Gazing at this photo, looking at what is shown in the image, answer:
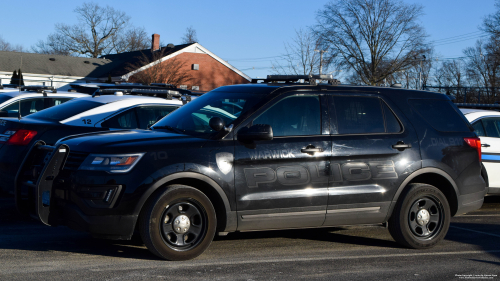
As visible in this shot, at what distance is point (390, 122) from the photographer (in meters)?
6.63

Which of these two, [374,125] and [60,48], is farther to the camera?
[60,48]

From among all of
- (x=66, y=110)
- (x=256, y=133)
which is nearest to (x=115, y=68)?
(x=66, y=110)

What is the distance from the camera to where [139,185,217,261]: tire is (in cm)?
544

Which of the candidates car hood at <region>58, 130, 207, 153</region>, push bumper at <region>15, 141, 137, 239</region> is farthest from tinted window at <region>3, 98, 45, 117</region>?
push bumper at <region>15, 141, 137, 239</region>

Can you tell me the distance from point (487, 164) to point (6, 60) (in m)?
50.7

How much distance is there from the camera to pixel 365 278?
5.34 metres

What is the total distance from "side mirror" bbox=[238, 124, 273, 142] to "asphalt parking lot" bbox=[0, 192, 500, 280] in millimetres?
1226

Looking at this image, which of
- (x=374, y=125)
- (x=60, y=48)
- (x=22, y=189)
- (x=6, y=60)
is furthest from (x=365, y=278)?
(x=60, y=48)

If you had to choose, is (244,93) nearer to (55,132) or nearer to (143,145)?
(143,145)

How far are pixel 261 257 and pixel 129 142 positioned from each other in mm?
1786

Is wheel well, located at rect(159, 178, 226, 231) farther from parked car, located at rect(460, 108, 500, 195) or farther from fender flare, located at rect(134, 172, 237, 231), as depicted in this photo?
parked car, located at rect(460, 108, 500, 195)

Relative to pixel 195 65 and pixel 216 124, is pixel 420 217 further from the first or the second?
pixel 195 65

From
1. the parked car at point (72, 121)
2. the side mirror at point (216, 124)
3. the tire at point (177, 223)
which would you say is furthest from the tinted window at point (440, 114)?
the parked car at point (72, 121)

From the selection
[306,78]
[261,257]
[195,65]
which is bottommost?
[261,257]
